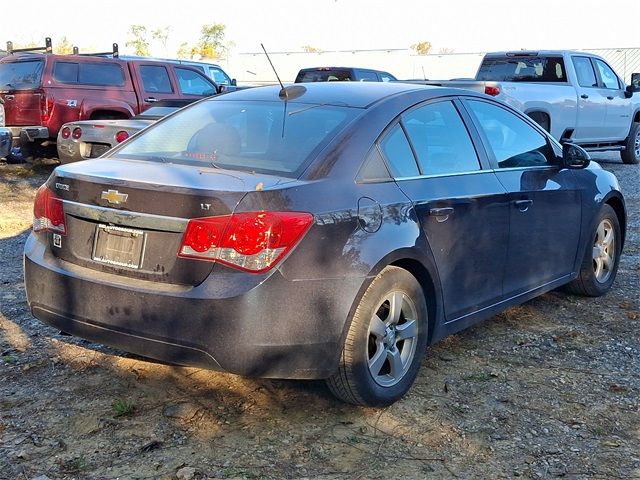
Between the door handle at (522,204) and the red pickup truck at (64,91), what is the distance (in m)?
8.96

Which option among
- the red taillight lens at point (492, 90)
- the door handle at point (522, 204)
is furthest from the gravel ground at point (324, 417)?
the red taillight lens at point (492, 90)

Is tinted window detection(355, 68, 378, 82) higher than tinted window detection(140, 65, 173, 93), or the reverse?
tinted window detection(355, 68, 378, 82)

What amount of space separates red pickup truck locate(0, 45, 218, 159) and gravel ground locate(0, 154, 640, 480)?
24.9 ft

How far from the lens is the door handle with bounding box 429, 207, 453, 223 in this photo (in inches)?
155

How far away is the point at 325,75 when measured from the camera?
1616 centimetres

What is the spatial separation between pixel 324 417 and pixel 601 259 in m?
3.05

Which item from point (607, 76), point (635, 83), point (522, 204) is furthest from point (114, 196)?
point (635, 83)

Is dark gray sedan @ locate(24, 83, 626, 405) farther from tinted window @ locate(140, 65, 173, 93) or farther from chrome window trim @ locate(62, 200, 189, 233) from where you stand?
tinted window @ locate(140, 65, 173, 93)

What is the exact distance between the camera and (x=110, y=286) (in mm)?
3406

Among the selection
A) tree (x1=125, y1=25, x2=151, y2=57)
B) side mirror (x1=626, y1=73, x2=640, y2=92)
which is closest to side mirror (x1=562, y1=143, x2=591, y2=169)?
side mirror (x1=626, y1=73, x2=640, y2=92)

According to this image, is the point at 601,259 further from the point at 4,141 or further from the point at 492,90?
the point at 4,141

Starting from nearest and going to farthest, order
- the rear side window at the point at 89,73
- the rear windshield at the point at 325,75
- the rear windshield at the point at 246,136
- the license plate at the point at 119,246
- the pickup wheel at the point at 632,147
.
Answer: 1. the license plate at the point at 119,246
2. the rear windshield at the point at 246,136
3. the rear side window at the point at 89,73
4. the pickup wheel at the point at 632,147
5. the rear windshield at the point at 325,75

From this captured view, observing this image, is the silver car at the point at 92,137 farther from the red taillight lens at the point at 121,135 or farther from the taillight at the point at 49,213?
the taillight at the point at 49,213

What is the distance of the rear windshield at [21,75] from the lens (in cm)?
1191
